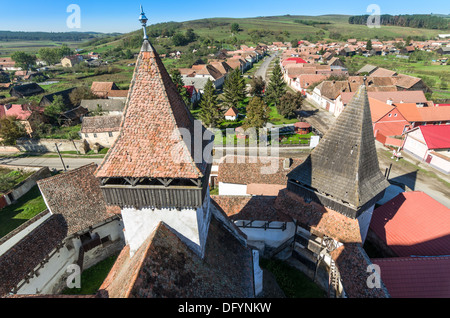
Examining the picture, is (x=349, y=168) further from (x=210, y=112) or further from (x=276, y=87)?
(x=276, y=87)

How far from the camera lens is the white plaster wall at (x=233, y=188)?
28.7 meters

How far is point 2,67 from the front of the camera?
147750 millimetres

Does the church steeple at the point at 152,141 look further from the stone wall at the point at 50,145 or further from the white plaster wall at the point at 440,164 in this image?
the white plaster wall at the point at 440,164

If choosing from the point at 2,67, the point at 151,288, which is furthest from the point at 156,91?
the point at 2,67

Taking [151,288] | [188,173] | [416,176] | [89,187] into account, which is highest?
[188,173]

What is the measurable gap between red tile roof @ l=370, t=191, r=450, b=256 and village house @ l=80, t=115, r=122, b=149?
42.8 metres

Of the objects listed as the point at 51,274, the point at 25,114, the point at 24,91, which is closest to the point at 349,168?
the point at 51,274

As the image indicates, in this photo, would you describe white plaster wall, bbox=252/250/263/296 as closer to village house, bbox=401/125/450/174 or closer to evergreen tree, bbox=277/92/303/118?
village house, bbox=401/125/450/174

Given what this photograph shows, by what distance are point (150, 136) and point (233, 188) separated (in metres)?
18.9

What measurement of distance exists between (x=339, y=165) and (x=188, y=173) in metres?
12.0

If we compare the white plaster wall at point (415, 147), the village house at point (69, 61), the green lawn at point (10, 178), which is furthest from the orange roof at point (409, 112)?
the village house at point (69, 61)

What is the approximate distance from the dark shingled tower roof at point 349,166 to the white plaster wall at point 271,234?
4394 mm

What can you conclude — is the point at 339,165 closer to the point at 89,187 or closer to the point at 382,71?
the point at 89,187
